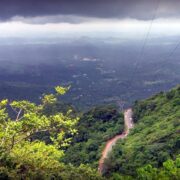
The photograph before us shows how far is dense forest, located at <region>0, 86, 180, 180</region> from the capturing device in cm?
1321

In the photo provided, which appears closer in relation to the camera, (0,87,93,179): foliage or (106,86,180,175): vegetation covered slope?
(0,87,93,179): foliage

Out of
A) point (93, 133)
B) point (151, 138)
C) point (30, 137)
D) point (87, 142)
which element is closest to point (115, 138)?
point (87, 142)

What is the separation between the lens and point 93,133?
5947 centimetres

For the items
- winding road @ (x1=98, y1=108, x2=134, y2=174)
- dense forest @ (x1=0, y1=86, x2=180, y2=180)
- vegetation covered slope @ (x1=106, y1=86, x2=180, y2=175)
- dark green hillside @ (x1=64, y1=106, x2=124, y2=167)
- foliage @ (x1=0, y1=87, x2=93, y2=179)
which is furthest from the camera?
dark green hillside @ (x1=64, y1=106, x2=124, y2=167)

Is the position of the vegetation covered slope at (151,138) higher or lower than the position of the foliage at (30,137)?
higher

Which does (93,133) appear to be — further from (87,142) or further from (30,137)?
(30,137)

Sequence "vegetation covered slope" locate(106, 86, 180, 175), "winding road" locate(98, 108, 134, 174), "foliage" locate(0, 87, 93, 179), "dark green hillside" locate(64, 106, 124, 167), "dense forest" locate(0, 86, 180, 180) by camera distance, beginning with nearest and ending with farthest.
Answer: "foliage" locate(0, 87, 93, 179) → "dense forest" locate(0, 86, 180, 180) → "vegetation covered slope" locate(106, 86, 180, 175) → "winding road" locate(98, 108, 134, 174) → "dark green hillside" locate(64, 106, 124, 167)

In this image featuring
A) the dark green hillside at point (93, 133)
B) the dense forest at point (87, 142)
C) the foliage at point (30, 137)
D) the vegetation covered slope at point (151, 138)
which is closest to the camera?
the foliage at point (30, 137)

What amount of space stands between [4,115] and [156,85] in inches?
6914

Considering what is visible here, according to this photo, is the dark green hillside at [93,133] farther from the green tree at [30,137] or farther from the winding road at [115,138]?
the green tree at [30,137]

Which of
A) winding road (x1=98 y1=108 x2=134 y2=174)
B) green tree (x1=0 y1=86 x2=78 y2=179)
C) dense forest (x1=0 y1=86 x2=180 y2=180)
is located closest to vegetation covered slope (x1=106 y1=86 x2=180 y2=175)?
A: dense forest (x1=0 y1=86 x2=180 y2=180)

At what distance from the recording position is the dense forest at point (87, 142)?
43.3 ft

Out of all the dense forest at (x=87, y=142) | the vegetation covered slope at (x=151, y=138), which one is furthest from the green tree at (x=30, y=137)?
the vegetation covered slope at (x=151, y=138)

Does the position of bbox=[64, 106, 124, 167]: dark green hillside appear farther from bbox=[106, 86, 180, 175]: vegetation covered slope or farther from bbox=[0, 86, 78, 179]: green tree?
bbox=[0, 86, 78, 179]: green tree
